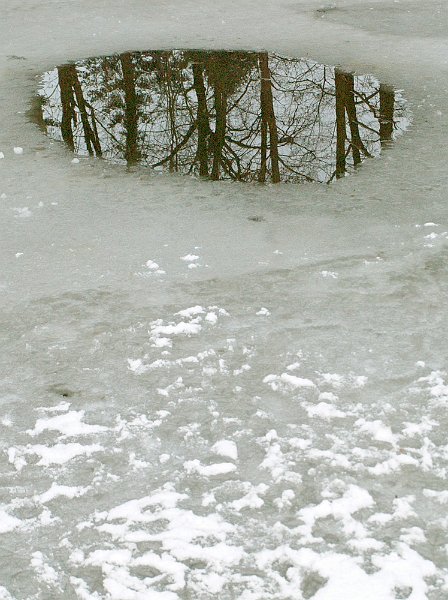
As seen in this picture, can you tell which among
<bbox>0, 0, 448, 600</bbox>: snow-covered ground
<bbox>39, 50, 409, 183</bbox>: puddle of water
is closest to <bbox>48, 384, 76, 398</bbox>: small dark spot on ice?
<bbox>0, 0, 448, 600</bbox>: snow-covered ground

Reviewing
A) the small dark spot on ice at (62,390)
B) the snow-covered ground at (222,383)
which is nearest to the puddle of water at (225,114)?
the snow-covered ground at (222,383)

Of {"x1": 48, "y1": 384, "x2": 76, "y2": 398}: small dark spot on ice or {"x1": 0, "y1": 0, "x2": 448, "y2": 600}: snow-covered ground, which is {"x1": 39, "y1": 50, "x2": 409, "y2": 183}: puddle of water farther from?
{"x1": 48, "y1": 384, "x2": 76, "y2": 398}: small dark spot on ice

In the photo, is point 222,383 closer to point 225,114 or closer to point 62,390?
point 62,390

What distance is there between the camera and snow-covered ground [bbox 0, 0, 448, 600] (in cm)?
261

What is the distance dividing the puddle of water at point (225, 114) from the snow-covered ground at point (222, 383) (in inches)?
14.9

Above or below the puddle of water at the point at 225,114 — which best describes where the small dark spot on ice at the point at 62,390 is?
below

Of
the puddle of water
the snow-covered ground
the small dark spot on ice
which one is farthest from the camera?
the puddle of water

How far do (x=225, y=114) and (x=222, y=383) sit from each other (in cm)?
434

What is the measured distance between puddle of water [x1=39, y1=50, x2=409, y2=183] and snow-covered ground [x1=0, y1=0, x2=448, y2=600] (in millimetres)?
378

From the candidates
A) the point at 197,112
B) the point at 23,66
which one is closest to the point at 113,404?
the point at 197,112

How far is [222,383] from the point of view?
3.54 metres

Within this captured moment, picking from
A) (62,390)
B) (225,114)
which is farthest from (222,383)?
(225,114)

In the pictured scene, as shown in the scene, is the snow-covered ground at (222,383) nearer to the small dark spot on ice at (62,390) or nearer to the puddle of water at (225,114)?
the small dark spot on ice at (62,390)

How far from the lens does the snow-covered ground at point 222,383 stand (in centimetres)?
261
